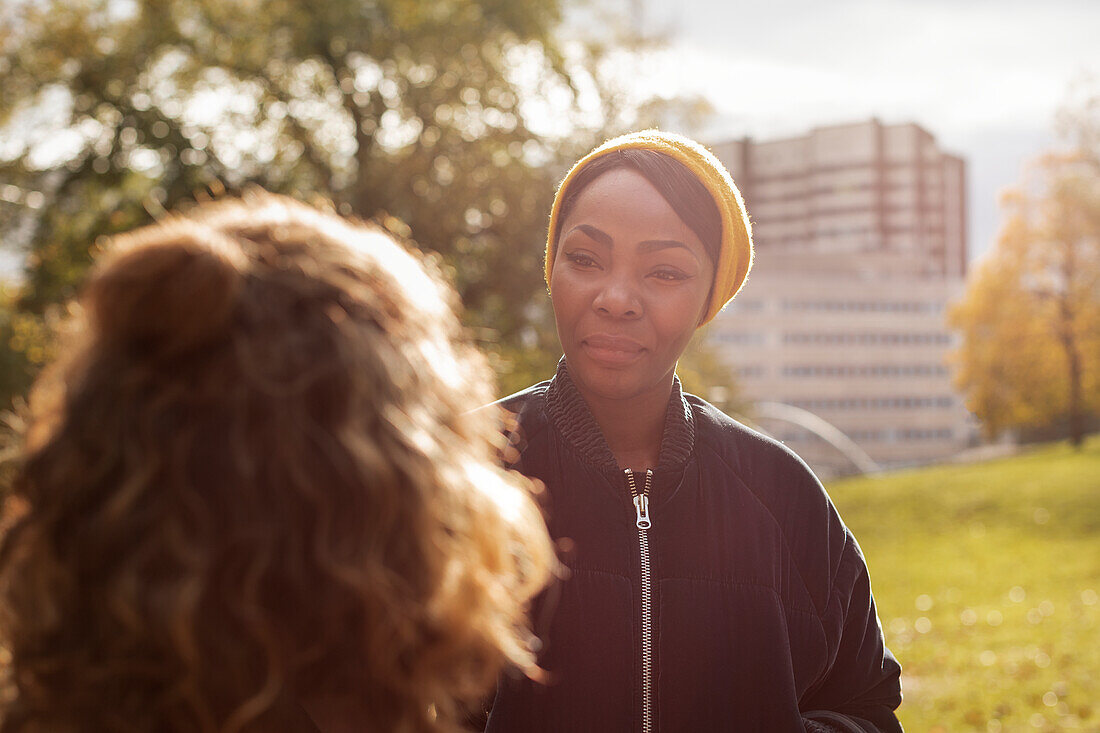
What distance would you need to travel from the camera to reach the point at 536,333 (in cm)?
1739

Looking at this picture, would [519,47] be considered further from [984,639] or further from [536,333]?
[984,639]

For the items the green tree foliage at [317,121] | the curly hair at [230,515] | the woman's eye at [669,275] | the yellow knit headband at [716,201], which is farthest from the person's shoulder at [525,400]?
the green tree foliage at [317,121]

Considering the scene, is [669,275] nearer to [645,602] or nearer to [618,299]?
[618,299]

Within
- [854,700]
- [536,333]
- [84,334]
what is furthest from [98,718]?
[536,333]

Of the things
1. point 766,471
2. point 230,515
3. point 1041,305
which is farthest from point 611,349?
point 1041,305

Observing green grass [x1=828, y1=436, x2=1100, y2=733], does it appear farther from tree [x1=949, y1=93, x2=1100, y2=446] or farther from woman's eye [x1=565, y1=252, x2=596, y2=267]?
woman's eye [x1=565, y1=252, x2=596, y2=267]

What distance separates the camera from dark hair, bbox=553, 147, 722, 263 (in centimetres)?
213

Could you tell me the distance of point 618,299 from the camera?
6.85 feet

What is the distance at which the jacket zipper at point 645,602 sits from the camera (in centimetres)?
197

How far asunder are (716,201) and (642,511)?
670 millimetres

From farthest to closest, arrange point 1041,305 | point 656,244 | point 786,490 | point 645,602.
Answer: point 1041,305, point 786,490, point 656,244, point 645,602

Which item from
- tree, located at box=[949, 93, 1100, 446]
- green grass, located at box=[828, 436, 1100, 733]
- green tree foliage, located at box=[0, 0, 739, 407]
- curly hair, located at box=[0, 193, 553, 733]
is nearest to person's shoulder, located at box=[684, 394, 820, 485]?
curly hair, located at box=[0, 193, 553, 733]

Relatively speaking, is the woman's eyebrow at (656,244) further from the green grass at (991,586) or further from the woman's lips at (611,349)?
the green grass at (991,586)

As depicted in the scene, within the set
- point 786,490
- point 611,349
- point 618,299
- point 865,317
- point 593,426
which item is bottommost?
point 865,317
